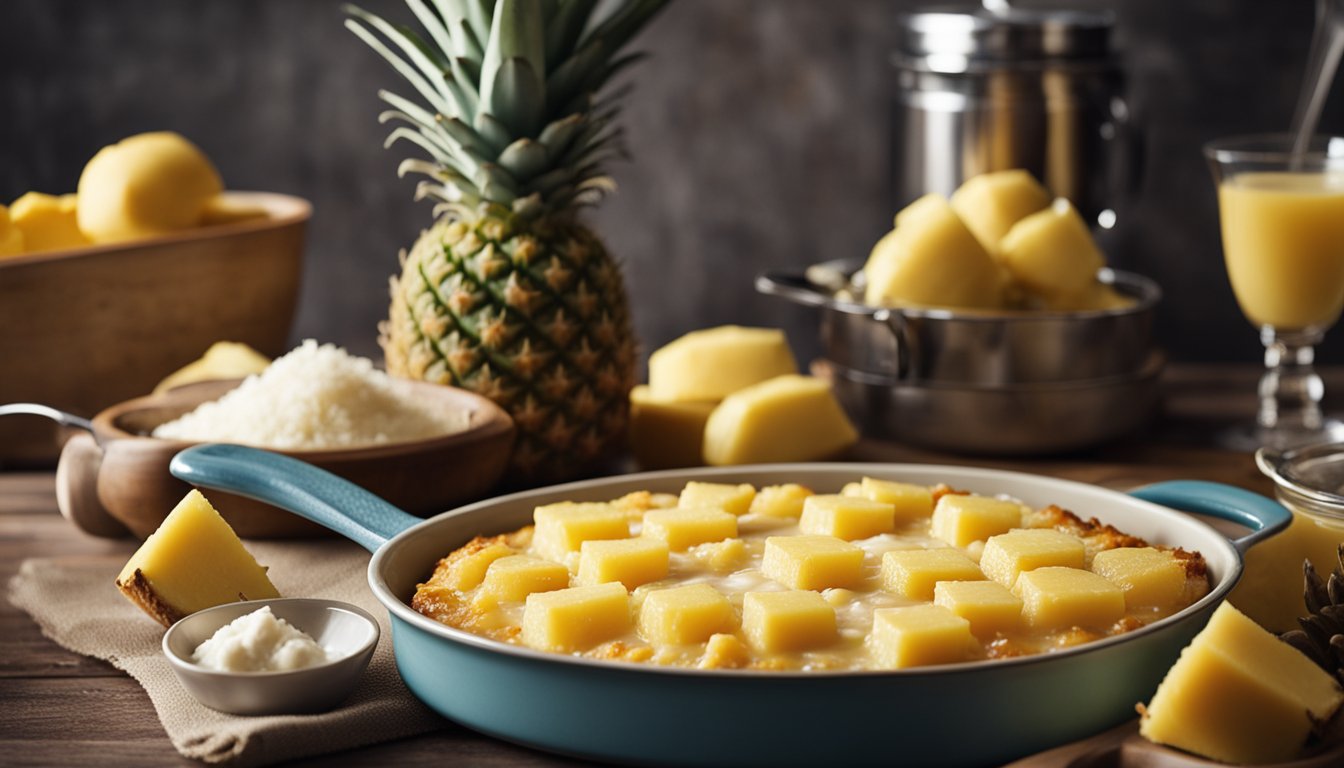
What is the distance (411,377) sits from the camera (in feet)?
6.03

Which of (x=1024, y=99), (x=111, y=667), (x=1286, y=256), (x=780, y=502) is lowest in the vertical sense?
(x=111, y=667)

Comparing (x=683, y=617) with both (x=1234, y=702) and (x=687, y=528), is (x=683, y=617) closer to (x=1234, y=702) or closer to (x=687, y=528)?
(x=687, y=528)

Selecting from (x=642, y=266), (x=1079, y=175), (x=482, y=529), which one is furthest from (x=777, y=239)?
(x=482, y=529)

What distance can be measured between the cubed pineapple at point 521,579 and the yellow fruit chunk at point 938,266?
877 mm

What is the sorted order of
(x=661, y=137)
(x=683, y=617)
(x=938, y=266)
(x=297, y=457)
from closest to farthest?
(x=683, y=617) → (x=297, y=457) → (x=938, y=266) → (x=661, y=137)

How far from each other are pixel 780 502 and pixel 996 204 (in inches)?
33.2

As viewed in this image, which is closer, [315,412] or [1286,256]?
[315,412]

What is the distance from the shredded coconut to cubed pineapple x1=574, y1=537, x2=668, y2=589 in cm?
48

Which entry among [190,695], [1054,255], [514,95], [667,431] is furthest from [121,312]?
[1054,255]

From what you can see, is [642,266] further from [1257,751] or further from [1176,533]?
[1257,751]

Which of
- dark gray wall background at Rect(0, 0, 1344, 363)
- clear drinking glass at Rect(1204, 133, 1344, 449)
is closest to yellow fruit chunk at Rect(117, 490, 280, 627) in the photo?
clear drinking glass at Rect(1204, 133, 1344, 449)

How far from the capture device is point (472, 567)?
4.00 ft

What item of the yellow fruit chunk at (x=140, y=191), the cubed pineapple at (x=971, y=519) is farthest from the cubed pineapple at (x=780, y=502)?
the yellow fruit chunk at (x=140, y=191)

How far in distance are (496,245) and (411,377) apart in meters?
0.20
